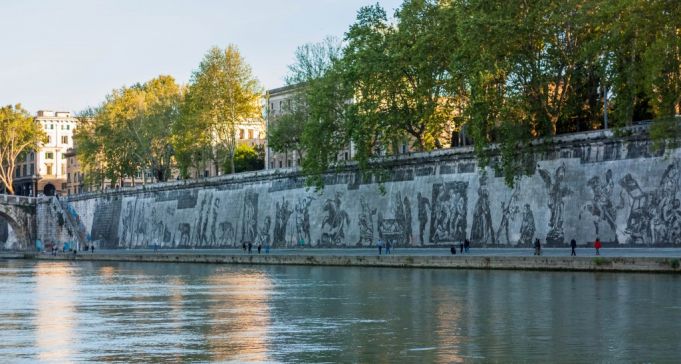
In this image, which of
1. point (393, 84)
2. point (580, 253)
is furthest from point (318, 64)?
point (580, 253)

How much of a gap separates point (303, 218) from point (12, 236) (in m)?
48.5

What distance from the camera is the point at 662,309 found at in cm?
2858

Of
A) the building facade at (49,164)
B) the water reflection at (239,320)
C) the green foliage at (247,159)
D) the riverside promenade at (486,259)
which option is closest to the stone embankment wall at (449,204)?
the riverside promenade at (486,259)

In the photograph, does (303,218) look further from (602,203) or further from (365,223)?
(602,203)

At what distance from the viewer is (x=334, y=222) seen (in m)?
73.6

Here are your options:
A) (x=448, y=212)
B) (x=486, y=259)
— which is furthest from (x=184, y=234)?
(x=486, y=259)

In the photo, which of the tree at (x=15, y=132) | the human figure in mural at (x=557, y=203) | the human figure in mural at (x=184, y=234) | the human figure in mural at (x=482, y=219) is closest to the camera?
the human figure in mural at (x=557, y=203)

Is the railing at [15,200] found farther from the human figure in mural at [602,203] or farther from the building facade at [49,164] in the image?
the human figure in mural at [602,203]

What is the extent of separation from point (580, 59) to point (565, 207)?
6.94 meters

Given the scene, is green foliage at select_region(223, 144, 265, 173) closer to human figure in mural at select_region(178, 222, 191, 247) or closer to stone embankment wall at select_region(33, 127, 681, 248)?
stone embankment wall at select_region(33, 127, 681, 248)

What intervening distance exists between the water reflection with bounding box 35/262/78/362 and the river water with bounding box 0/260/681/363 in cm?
4

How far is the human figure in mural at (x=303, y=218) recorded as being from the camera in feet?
251

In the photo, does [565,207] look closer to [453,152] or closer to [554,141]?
[554,141]

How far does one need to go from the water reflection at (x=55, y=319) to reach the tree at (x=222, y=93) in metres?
41.0
